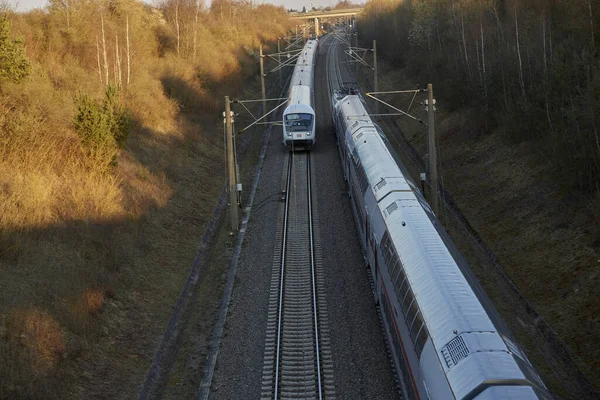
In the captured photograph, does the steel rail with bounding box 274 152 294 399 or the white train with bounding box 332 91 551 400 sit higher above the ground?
the white train with bounding box 332 91 551 400

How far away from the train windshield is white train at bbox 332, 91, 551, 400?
14577 mm

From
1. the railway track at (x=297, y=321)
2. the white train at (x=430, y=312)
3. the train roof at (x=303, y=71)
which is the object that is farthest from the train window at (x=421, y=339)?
the train roof at (x=303, y=71)

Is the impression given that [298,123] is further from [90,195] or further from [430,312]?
[430,312]

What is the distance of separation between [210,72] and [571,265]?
34633 millimetres

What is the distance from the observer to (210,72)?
148 feet

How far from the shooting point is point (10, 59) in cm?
2228

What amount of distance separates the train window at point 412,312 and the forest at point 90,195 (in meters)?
6.52

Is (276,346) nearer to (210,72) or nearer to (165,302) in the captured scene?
(165,302)

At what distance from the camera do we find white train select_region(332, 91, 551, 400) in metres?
8.12

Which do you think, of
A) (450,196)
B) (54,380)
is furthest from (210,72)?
(54,380)

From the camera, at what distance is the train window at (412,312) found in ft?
34.7

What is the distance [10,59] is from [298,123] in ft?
49.3

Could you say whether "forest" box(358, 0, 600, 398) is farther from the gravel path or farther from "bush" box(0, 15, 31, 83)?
"bush" box(0, 15, 31, 83)

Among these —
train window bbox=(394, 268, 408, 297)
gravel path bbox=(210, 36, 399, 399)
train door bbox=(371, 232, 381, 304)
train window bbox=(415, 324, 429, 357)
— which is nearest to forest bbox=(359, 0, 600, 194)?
train door bbox=(371, 232, 381, 304)
